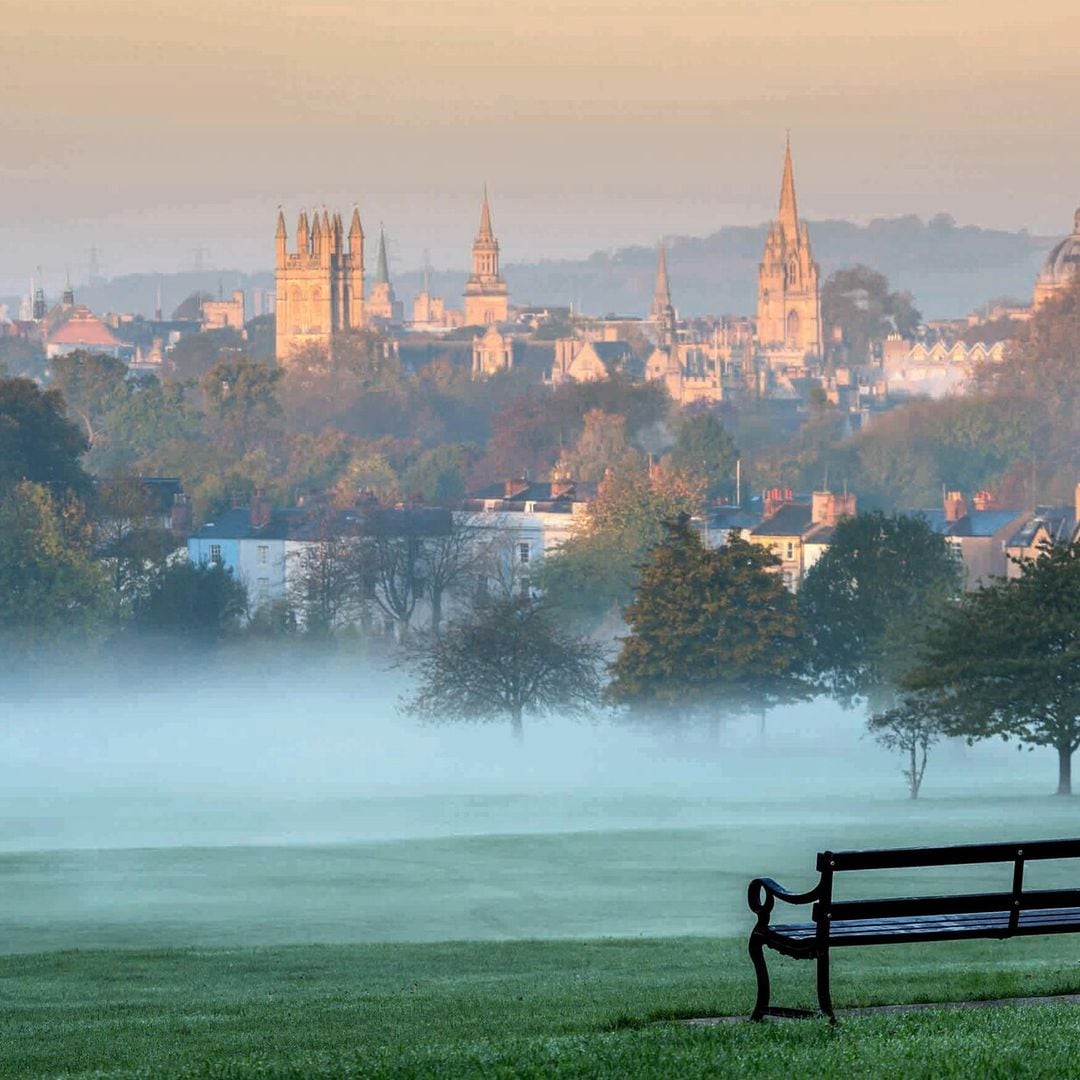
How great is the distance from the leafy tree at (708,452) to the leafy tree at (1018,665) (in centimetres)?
10635

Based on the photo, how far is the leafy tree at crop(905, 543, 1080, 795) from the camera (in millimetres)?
56875

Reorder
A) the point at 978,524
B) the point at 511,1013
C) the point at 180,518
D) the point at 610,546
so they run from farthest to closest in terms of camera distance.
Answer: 1. the point at 180,518
2. the point at 978,524
3. the point at 610,546
4. the point at 511,1013

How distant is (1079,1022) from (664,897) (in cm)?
1749

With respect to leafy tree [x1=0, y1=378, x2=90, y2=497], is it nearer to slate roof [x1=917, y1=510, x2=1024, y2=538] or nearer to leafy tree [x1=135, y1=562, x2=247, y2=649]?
leafy tree [x1=135, y1=562, x2=247, y2=649]

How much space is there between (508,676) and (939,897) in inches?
2362

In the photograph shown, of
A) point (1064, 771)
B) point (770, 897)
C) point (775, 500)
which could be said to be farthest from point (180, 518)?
point (770, 897)

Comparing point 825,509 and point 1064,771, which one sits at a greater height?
point 825,509

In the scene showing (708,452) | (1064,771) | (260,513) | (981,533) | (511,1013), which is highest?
(708,452)

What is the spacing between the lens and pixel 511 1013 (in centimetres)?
1919

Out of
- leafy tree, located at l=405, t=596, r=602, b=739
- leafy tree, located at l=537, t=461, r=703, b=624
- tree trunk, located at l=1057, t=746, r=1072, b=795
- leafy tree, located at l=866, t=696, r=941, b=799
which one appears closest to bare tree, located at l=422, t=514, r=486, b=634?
leafy tree, located at l=537, t=461, r=703, b=624

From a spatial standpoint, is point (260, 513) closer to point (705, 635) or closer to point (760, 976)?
point (705, 635)

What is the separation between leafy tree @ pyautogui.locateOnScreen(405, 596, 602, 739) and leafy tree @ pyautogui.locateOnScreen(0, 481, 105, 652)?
2153 cm

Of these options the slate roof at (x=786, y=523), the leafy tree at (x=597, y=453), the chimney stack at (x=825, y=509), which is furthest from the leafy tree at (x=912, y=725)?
the leafy tree at (x=597, y=453)

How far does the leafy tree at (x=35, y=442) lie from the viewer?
4461 inches
